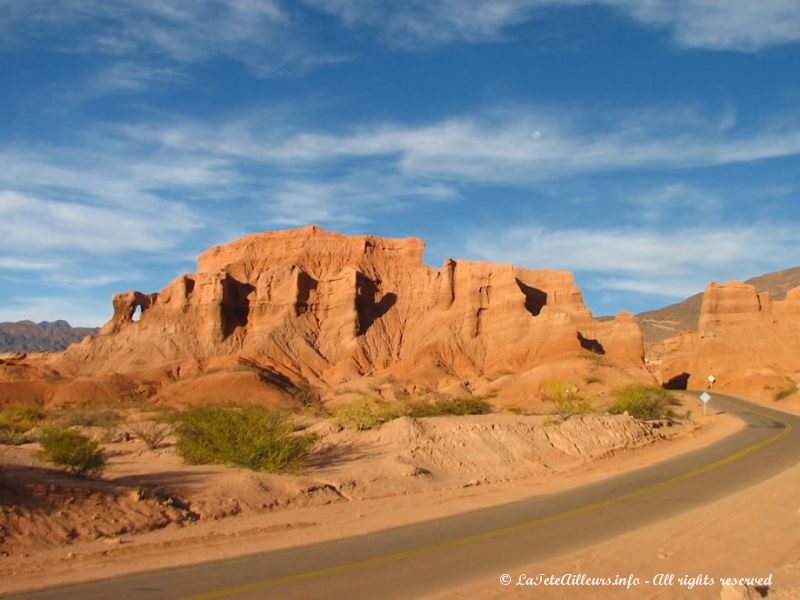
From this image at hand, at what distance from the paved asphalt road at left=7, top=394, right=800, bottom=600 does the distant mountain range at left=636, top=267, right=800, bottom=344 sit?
137m

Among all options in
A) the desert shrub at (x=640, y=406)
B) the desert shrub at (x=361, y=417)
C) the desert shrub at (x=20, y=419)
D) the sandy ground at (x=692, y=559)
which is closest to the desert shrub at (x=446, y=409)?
the desert shrub at (x=361, y=417)

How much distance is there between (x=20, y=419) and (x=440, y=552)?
34.9 meters

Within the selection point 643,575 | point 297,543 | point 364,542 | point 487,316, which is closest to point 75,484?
point 297,543

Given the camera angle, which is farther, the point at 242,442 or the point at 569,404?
the point at 569,404

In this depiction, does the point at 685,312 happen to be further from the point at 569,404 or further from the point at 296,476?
the point at 296,476

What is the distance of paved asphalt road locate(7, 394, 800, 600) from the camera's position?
858cm

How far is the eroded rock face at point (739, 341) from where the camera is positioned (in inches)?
2763

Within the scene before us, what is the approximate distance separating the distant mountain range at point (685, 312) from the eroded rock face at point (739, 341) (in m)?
69.5

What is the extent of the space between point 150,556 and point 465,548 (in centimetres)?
478

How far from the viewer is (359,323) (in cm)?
8281

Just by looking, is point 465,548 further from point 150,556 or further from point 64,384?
point 64,384

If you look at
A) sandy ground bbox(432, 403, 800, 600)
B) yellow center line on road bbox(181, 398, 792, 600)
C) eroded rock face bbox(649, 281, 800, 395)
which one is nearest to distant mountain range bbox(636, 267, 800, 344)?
eroded rock face bbox(649, 281, 800, 395)

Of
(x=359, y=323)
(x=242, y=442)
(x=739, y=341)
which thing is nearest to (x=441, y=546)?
(x=242, y=442)

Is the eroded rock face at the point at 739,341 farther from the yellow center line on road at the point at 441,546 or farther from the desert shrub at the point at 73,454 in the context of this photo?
the desert shrub at the point at 73,454
